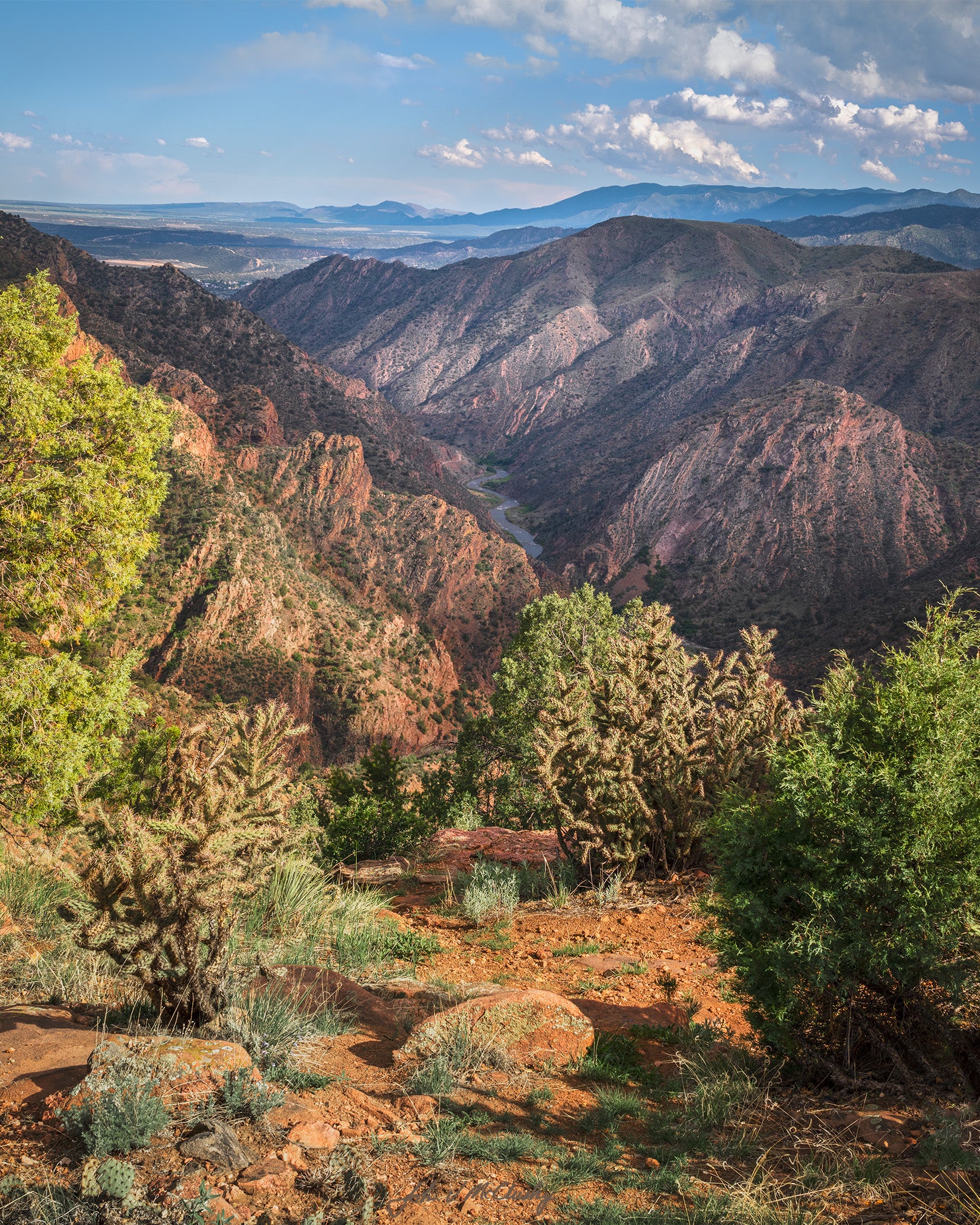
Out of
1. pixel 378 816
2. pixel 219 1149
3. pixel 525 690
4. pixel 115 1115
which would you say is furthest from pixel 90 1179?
pixel 525 690

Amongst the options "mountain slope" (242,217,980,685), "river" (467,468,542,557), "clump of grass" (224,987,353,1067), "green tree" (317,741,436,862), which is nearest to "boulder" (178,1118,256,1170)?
"clump of grass" (224,987,353,1067)

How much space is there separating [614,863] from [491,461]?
454ft

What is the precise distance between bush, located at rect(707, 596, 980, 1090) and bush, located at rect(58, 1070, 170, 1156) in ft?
14.0

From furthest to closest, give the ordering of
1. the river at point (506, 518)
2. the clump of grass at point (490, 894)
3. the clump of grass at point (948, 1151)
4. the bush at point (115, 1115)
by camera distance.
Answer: the river at point (506, 518), the clump of grass at point (490, 894), the clump of grass at point (948, 1151), the bush at point (115, 1115)

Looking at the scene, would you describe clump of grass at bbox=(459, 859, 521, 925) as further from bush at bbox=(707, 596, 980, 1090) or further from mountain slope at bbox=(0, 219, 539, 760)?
mountain slope at bbox=(0, 219, 539, 760)

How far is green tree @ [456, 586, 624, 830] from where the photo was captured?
74.0 feet

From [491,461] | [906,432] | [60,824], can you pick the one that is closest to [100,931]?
[60,824]

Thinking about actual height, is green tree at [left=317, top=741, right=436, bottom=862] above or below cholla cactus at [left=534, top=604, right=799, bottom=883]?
below

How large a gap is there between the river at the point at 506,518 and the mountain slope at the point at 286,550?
1515 cm

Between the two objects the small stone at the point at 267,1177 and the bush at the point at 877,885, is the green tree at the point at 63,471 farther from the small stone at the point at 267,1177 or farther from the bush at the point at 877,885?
the bush at the point at 877,885

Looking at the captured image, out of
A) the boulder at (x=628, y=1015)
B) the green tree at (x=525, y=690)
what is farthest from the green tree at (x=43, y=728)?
the green tree at (x=525, y=690)

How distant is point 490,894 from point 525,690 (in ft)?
40.2

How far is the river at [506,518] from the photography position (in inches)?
3995

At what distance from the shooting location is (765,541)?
7700 centimetres
